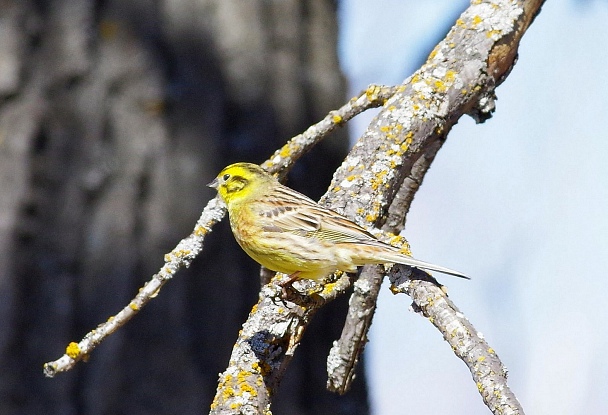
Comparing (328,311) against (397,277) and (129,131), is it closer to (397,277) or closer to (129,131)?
(129,131)

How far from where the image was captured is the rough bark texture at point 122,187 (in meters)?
3.63

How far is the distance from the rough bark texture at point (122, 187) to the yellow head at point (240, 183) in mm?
516

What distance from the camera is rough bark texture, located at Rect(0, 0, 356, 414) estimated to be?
363 centimetres

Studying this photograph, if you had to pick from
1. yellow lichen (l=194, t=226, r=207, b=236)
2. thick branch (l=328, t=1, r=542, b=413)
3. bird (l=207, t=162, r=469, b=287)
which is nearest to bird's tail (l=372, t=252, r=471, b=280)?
bird (l=207, t=162, r=469, b=287)

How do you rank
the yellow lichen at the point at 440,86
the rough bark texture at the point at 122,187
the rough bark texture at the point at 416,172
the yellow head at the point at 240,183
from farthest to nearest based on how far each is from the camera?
the rough bark texture at the point at 122,187 < the yellow head at the point at 240,183 < the yellow lichen at the point at 440,86 < the rough bark texture at the point at 416,172

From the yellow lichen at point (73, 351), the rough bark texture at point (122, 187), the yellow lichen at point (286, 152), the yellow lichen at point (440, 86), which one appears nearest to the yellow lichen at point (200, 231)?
the yellow lichen at point (286, 152)

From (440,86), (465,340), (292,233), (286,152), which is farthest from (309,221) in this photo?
(465,340)

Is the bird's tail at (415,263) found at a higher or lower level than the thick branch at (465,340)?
higher

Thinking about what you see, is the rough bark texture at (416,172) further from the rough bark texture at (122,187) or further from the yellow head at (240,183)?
the rough bark texture at (122,187)

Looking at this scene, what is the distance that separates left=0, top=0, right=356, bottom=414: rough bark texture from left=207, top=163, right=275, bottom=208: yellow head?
0.52 metres

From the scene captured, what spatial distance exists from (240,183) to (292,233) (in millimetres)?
378

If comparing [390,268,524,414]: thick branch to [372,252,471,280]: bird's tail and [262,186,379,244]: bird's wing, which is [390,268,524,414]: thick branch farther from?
[262,186,379,244]: bird's wing

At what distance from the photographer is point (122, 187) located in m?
3.80

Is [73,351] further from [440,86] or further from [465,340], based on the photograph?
[440,86]
